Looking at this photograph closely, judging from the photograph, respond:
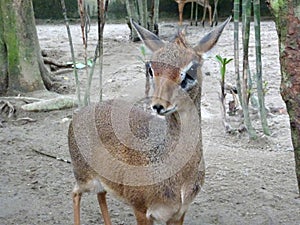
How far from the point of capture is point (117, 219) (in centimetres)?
383

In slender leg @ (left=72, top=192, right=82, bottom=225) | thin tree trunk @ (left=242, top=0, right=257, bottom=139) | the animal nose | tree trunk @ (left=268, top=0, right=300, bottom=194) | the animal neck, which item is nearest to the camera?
tree trunk @ (left=268, top=0, right=300, bottom=194)

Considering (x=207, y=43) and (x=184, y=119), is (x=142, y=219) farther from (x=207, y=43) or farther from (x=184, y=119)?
(x=207, y=43)

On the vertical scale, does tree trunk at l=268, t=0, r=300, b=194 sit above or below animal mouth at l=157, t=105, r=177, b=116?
above

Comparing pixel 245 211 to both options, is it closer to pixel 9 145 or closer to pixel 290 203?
pixel 290 203

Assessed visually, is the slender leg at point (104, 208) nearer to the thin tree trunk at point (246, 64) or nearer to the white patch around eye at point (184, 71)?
the white patch around eye at point (184, 71)

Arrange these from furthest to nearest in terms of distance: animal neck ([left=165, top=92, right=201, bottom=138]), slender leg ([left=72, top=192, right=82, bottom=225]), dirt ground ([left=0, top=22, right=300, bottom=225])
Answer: dirt ground ([left=0, top=22, right=300, bottom=225]) → slender leg ([left=72, top=192, right=82, bottom=225]) → animal neck ([left=165, top=92, right=201, bottom=138])

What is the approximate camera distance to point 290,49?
253cm

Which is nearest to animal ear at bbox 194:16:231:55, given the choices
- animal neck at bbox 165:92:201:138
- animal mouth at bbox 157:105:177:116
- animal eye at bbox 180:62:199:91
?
animal eye at bbox 180:62:199:91

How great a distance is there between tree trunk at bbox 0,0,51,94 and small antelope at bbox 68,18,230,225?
12.6 ft

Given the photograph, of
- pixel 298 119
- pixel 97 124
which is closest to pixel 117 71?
pixel 97 124

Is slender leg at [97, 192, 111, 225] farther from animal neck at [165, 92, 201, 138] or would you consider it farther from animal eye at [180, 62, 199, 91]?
animal eye at [180, 62, 199, 91]

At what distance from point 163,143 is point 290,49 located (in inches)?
31.2

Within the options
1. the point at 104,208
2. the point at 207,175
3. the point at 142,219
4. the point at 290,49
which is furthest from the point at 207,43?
the point at 207,175

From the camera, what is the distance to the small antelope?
277cm
